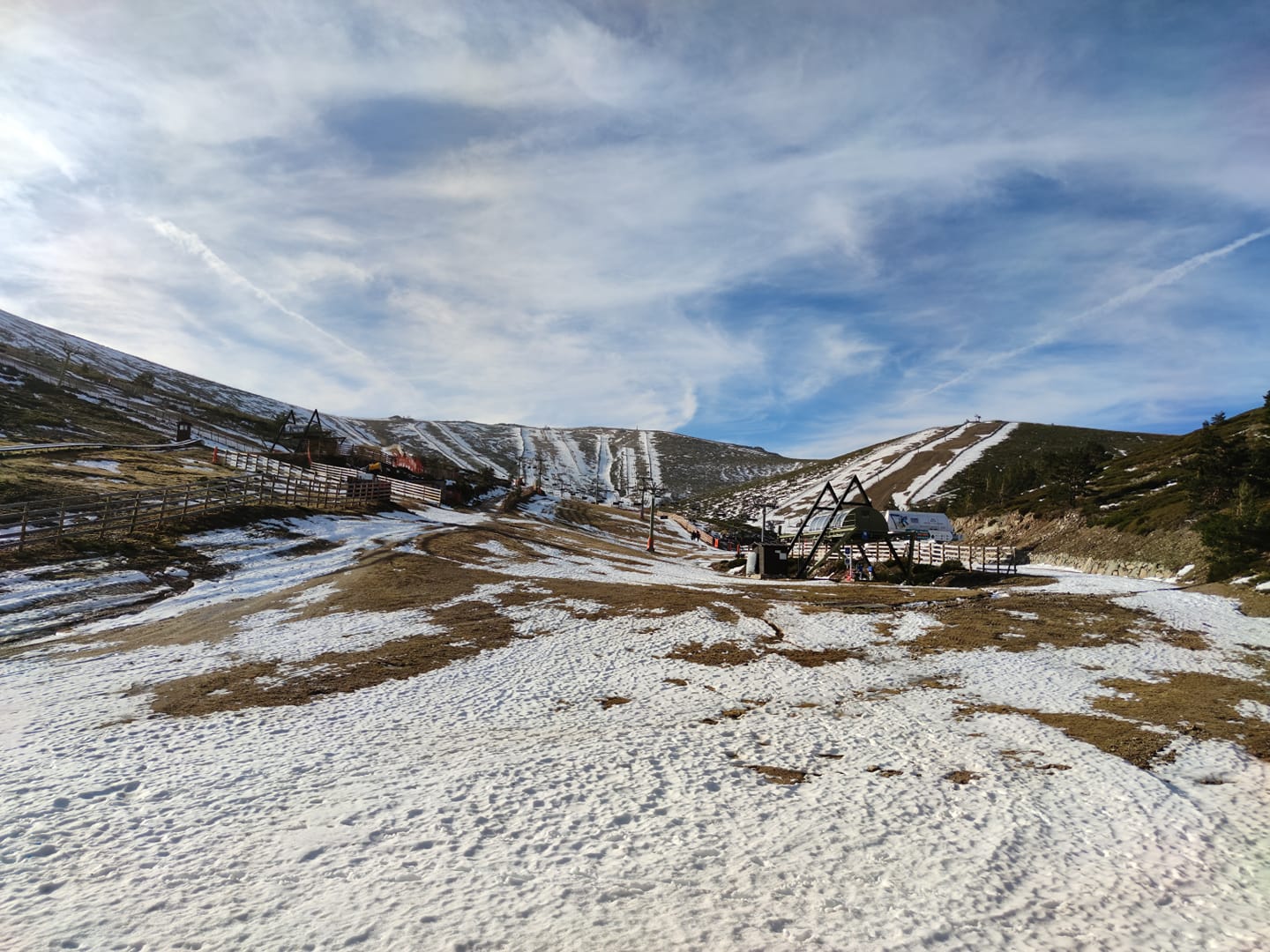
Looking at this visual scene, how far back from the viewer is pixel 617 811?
29.4 ft

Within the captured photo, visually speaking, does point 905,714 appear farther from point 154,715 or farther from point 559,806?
point 154,715

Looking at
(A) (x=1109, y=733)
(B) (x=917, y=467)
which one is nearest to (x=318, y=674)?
(A) (x=1109, y=733)

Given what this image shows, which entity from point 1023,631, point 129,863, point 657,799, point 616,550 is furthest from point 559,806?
point 616,550

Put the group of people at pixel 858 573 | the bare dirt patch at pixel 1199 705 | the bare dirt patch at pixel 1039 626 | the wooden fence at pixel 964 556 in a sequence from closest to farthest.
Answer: the bare dirt patch at pixel 1199 705 < the bare dirt patch at pixel 1039 626 < the group of people at pixel 858 573 < the wooden fence at pixel 964 556

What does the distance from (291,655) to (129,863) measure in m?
9.82

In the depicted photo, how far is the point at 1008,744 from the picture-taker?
37.1 ft

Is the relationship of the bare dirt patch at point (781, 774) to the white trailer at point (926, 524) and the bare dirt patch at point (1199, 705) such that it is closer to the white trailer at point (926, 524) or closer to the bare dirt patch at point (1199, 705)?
the bare dirt patch at point (1199, 705)

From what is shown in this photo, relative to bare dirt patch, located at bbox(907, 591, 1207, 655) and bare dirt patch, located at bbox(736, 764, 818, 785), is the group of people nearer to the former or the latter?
bare dirt patch, located at bbox(907, 591, 1207, 655)

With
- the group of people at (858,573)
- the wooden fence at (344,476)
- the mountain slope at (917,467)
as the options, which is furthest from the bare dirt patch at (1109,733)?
the mountain slope at (917,467)

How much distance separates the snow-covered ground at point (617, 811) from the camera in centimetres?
655

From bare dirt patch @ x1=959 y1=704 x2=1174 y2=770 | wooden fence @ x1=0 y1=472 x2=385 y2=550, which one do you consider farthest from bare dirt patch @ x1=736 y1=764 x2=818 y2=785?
wooden fence @ x1=0 y1=472 x2=385 y2=550

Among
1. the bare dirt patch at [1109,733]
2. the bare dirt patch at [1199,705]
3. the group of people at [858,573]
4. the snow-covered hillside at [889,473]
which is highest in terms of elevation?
the snow-covered hillside at [889,473]

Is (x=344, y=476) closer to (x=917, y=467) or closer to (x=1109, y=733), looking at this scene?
(x=1109, y=733)

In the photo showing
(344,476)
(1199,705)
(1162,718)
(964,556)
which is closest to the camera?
(1162,718)
